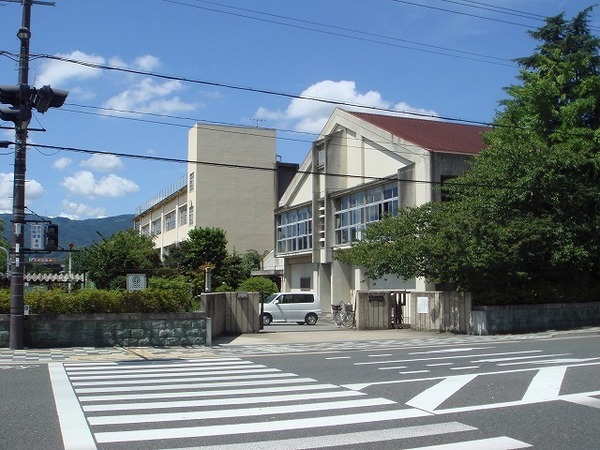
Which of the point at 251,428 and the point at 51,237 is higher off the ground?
the point at 51,237

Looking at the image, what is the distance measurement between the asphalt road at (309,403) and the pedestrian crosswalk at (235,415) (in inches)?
0.6

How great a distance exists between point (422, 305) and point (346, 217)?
511 inches

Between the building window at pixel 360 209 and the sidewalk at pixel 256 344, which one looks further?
the building window at pixel 360 209

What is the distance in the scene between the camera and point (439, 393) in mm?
10578

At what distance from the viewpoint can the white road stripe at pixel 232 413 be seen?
850cm

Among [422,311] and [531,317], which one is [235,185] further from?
[531,317]

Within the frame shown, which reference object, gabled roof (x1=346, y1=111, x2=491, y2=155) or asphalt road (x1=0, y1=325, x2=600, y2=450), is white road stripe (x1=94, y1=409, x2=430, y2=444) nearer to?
asphalt road (x1=0, y1=325, x2=600, y2=450)

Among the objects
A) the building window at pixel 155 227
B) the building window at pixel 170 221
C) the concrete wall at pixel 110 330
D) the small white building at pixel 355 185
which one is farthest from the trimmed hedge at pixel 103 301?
the building window at pixel 155 227

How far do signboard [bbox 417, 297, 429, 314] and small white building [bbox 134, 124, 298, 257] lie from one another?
2931cm

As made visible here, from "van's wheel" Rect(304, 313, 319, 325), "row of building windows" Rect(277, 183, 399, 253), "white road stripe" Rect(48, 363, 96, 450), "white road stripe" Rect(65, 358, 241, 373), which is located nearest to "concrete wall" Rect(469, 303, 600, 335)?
"row of building windows" Rect(277, 183, 399, 253)

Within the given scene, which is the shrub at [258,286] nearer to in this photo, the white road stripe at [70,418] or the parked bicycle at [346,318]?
the parked bicycle at [346,318]

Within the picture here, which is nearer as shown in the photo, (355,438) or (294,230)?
(355,438)

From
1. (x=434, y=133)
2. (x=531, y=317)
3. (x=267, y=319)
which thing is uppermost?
(x=434, y=133)

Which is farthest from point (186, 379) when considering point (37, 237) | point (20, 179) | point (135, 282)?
point (20, 179)
